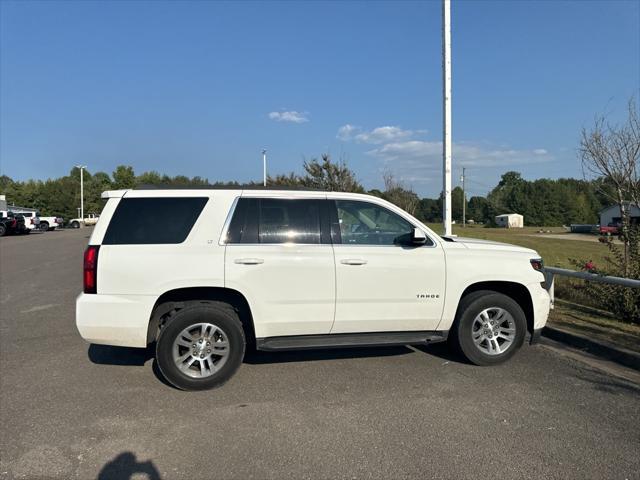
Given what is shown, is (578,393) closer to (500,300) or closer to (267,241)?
(500,300)

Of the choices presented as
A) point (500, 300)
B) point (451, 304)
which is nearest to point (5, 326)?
point (451, 304)

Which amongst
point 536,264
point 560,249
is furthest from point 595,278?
point 560,249

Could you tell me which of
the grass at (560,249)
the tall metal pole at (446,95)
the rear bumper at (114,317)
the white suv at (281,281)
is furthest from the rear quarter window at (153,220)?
the grass at (560,249)

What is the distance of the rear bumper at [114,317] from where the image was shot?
13.8 ft

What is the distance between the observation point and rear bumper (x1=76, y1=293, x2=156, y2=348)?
13.8 feet

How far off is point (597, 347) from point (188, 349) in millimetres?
4581

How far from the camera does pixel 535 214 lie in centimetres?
10988

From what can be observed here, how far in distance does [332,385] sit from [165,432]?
5.19 ft

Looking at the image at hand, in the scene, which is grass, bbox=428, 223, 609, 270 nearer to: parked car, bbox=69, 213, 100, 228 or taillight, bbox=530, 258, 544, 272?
taillight, bbox=530, 258, 544, 272

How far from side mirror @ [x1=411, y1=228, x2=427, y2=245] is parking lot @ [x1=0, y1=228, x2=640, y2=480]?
1.35 m

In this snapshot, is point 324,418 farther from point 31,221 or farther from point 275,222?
point 31,221

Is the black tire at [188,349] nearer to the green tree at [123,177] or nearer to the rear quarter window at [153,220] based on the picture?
the rear quarter window at [153,220]

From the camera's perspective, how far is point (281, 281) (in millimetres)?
4441

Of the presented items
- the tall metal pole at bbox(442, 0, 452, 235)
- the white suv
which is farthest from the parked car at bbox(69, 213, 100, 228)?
the white suv
